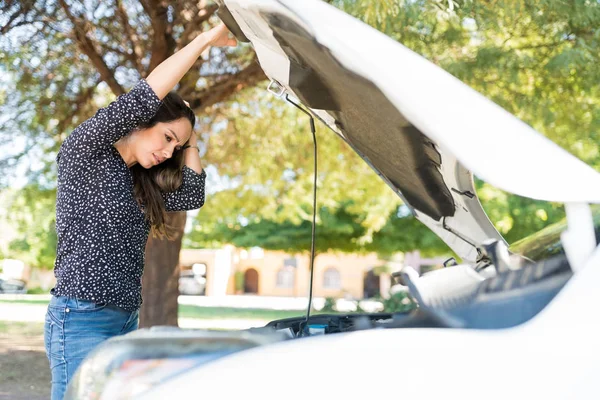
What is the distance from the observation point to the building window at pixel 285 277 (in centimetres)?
4412

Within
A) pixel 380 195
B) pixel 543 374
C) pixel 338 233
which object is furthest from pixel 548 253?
pixel 338 233

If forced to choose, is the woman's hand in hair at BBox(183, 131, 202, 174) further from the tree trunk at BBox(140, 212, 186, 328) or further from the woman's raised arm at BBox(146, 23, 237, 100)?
the tree trunk at BBox(140, 212, 186, 328)

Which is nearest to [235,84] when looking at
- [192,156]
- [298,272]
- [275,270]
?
[192,156]

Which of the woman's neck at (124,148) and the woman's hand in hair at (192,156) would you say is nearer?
the woman's neck at (124,148)

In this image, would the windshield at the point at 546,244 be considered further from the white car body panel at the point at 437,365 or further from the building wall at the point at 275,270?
the building wall at the point at 275,270

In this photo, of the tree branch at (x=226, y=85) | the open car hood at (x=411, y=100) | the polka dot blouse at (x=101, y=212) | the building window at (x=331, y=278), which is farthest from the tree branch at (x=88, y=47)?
the building window at (x=331, y=278)

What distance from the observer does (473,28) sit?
28.9 feet

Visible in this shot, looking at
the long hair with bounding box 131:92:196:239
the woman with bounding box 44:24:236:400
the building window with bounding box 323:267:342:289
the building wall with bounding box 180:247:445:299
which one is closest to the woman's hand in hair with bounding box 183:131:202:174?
the long hair with bounding box 131:92:196:239

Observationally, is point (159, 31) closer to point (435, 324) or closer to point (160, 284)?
point (160, 284)

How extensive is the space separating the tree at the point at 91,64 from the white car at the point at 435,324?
223 inches

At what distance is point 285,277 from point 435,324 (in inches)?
1694

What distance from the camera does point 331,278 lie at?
4359 cm

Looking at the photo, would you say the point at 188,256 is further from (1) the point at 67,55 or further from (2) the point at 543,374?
(2) the point at 543,374

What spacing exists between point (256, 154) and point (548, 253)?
26.7 ft
